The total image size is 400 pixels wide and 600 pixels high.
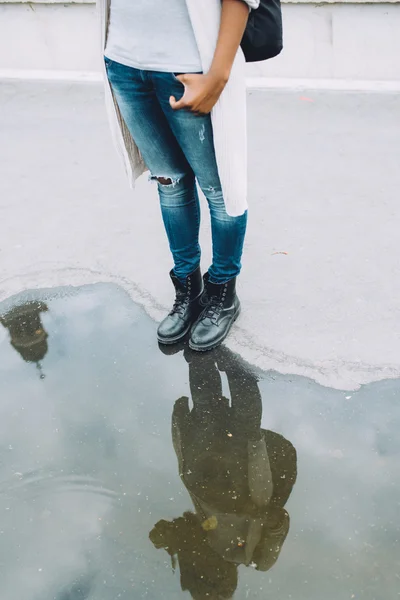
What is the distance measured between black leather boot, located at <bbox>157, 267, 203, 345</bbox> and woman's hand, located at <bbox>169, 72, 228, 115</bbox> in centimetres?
81

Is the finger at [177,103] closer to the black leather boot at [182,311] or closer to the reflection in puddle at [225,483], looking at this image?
the black leather boot at [182,311]

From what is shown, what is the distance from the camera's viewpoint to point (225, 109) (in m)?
1.86

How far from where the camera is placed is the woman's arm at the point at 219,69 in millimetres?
1706

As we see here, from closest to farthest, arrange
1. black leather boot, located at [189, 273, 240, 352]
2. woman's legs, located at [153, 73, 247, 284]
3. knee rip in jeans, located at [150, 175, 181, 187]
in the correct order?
woman's legs, located at [153, 73, 247, 284]
knee rip in jeans, located at [150, 175, 181, 187]
black leather boot, located at [189, 273, 240, 352]

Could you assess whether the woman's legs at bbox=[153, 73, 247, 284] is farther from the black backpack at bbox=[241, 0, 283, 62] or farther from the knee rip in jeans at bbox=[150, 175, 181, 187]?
the black backpack at bbox=[241, 0, 283, 62]

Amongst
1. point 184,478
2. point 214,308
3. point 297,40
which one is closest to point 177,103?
point 214,308

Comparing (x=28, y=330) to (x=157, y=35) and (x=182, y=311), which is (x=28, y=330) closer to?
(x=182, y=311)

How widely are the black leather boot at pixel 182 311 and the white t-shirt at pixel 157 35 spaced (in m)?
0.88

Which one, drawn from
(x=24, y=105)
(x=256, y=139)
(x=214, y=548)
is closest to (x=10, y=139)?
(x=24, y=105)

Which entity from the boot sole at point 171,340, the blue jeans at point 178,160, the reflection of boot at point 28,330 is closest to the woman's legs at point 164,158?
the blue jeans at point 178,160

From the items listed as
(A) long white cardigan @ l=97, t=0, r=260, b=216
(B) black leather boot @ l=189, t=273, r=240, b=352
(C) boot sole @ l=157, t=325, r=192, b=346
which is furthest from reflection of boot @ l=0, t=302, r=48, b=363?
(A) long white cardigan @ l=97, t=0, r=260, b=216

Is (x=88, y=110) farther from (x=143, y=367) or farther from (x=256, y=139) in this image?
(x=143, y=367)

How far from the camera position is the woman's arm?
1706 millimetres

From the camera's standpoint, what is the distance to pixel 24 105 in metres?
4.71
